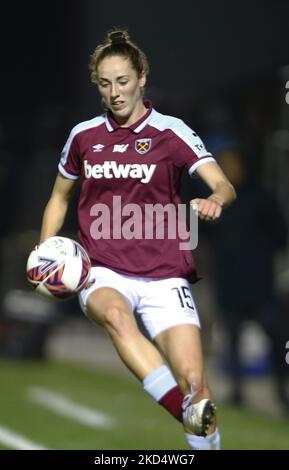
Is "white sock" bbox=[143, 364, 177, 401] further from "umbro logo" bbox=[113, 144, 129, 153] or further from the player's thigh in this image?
"umbro logo" bbox=[113, 144, 129, 153]

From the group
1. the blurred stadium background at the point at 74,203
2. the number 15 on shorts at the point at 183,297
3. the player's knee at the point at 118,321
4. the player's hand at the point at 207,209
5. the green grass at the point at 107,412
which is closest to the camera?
the player's hand at the point at 207,209

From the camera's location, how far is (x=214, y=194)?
25.0 feet

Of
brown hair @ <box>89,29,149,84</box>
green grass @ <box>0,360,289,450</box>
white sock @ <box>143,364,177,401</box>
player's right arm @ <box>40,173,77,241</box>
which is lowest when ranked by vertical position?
green grass @ <box>0,360,289,450</box>

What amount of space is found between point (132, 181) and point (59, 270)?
0.66 m

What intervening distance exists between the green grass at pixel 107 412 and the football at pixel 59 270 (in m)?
2.94

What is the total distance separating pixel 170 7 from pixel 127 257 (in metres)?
9.35

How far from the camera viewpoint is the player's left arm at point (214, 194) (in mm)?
7378

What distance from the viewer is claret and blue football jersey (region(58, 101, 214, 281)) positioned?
26.0 ft

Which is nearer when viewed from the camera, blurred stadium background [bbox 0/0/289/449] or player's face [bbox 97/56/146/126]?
Answer: player's face [bbox 97/56/146/126]

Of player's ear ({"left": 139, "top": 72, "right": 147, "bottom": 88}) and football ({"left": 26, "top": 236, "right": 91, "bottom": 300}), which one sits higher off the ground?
player's ear ({"left": 139, "top": 72, "right": 147, "bottom": 88})

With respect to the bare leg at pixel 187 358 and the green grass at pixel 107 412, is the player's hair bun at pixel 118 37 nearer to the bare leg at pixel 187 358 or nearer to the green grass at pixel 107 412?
the bare leg at pixel 187 358

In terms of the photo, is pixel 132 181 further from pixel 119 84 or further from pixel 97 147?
pixel 119 84

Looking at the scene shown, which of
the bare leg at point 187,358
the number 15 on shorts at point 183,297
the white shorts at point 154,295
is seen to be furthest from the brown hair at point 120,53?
the bare leg at point 187,358

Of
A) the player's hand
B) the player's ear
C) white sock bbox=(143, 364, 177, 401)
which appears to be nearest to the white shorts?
white sock bbox=(143, 364, 177, 401)
